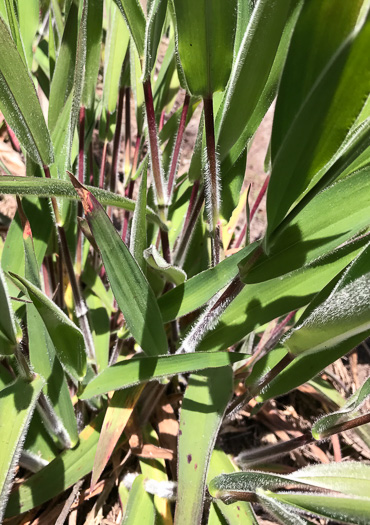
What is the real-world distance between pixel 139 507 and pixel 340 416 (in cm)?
31

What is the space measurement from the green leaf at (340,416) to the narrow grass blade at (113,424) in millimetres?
255

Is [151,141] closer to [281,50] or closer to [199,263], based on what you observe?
[281,50]

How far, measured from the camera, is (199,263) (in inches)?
32.2

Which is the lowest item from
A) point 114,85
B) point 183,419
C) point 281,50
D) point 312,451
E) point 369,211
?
point 312,451

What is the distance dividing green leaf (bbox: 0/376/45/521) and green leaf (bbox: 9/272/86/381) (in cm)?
5

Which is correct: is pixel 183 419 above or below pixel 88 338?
below

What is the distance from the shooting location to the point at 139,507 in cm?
63

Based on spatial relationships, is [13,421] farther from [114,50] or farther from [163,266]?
[114,50]

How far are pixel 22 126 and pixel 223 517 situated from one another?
21.8 inches

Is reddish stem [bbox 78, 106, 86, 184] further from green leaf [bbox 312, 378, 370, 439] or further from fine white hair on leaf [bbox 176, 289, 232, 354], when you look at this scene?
green leaf [bbox 312, 378, 370, 439]

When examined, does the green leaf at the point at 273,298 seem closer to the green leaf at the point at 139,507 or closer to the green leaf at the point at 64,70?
the green leaf at the point at 139,507

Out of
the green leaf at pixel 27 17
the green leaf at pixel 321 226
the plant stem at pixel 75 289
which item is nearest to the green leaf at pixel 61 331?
the plant stem at pixel 75 289

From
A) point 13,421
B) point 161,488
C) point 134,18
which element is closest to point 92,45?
point 134,18

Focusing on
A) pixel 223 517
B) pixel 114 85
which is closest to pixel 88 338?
pixel 223 517
